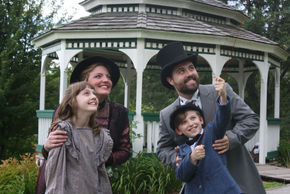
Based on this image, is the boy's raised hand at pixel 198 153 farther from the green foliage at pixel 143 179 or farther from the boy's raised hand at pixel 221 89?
the green foliage at pixel 143 179

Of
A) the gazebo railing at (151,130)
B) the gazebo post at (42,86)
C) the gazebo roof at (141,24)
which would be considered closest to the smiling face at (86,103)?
the gazebo railing at (151,130)

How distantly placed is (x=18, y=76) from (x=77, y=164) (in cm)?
1061

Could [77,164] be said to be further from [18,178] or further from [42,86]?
[42,86]

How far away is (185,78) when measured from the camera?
267 centimetres

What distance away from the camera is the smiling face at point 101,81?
9.46 feet

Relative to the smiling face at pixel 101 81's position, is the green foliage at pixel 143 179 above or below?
below

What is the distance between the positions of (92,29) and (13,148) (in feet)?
19.9

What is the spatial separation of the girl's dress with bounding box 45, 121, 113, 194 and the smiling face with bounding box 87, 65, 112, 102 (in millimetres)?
448

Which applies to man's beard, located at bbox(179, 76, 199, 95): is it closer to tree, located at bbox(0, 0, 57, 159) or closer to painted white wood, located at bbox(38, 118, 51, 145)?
painted white wood, located at bbox(38, 118, 51, 145)

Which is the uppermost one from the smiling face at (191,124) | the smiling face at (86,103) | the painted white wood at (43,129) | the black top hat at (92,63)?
the black top hat at (92,63)

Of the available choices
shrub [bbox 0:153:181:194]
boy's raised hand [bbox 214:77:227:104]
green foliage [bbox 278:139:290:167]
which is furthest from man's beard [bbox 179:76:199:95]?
green foliage [bbox 278:139:290:167]

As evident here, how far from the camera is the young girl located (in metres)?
2.35

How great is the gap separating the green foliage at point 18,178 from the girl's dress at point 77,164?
3.52 m

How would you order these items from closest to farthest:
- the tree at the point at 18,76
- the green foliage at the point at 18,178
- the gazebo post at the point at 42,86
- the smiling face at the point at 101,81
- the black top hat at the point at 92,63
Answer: the smiling face at the point at 101,81 → the black top hat at the point at 92,63 → the green foliage at the point at 18,178 → the gazebo post at the point at 42,86 → the tree at the point at 18,76
